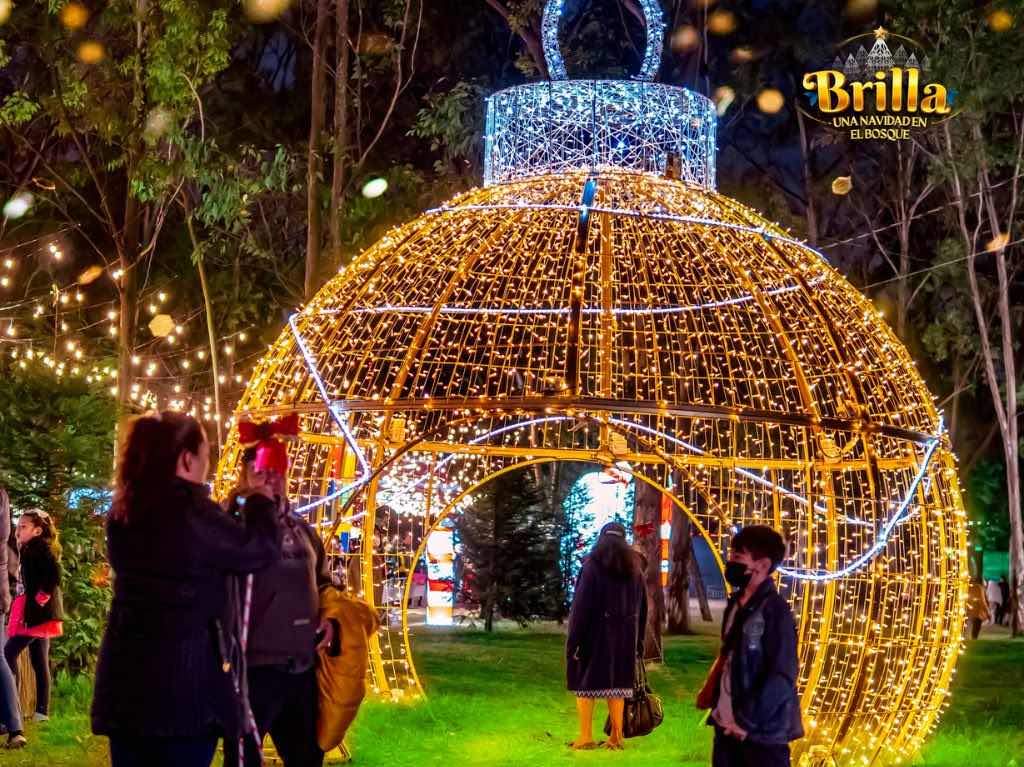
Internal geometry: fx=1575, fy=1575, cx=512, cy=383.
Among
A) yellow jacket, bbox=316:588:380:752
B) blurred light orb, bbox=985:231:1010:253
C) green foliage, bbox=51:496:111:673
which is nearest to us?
yellow jacket, bbox=316:588:380:752

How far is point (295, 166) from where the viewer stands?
16906mm

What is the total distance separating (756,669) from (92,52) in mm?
12574

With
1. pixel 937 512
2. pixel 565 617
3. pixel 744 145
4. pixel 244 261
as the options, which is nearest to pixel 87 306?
pixel 244 261

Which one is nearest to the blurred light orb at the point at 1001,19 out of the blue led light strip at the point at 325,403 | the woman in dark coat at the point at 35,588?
the blue led light strip at the point at 325,403

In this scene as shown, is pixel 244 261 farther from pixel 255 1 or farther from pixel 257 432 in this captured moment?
pixel 257 432

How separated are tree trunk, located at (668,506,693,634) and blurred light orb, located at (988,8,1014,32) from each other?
7415 millimetres

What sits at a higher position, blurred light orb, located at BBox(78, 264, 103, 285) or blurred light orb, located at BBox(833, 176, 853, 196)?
blurred light orb, located at BBox(833, 176, 853, 196)

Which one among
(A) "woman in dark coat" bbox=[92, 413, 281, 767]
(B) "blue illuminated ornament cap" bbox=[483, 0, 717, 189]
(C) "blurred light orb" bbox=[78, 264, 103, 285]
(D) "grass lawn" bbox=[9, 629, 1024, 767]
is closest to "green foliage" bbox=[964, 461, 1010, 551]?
(D) "grass lawn" bbox=[9, 629, 1024, 767]

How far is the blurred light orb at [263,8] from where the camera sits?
59.0ft

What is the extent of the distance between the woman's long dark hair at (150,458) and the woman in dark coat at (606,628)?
201 inches

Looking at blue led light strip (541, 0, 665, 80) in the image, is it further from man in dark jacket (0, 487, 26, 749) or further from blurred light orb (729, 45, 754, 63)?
blurred light orb (729, 45, 754, 63)

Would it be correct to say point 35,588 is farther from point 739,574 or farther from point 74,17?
point 74,17

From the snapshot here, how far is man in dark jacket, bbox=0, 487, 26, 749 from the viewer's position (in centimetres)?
816

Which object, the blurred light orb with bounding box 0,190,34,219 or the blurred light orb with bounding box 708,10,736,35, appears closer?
the blurred light orb with bounding box 0,190,34,219
